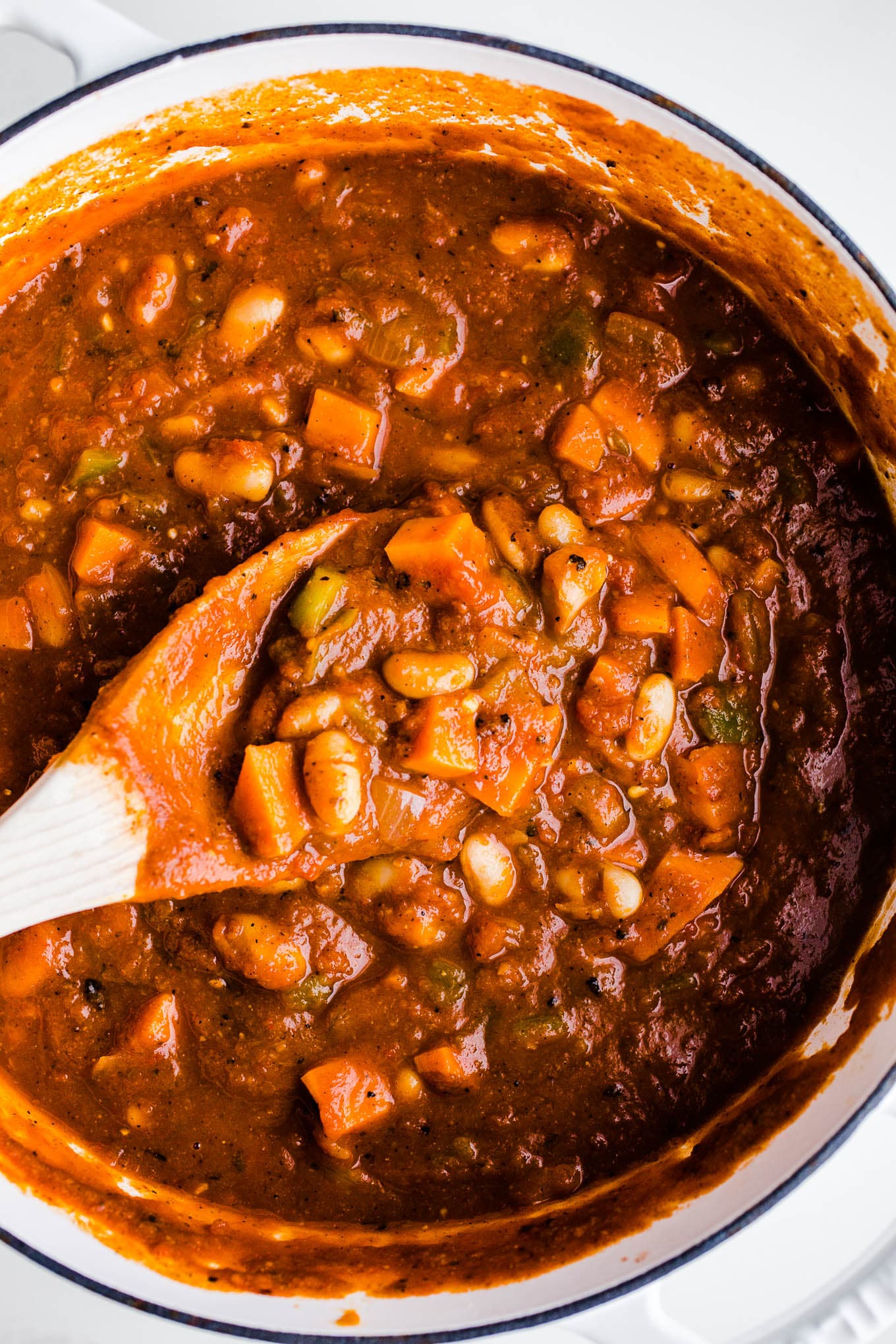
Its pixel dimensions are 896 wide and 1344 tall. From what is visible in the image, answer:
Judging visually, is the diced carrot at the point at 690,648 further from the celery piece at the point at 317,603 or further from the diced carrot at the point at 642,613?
the celery piece at the point at 317,603

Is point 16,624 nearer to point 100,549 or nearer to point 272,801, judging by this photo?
point 100,549

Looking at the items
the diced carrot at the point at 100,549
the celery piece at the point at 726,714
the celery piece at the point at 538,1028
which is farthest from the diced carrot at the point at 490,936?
the diced carrot at the point at 100,549

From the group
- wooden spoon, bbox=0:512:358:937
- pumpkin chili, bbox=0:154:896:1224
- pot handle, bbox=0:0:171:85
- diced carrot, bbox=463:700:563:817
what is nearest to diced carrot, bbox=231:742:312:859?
wooden spoon, bbox=0:512:358:937

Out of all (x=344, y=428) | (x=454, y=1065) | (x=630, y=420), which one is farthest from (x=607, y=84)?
(x=454, y=1065)

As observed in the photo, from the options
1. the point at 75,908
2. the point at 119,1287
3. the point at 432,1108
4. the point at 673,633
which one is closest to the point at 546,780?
the point at 673,633

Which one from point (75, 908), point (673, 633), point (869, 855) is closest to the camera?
point (75, 908)

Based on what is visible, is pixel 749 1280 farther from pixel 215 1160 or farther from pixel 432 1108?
pixel 215 1160
